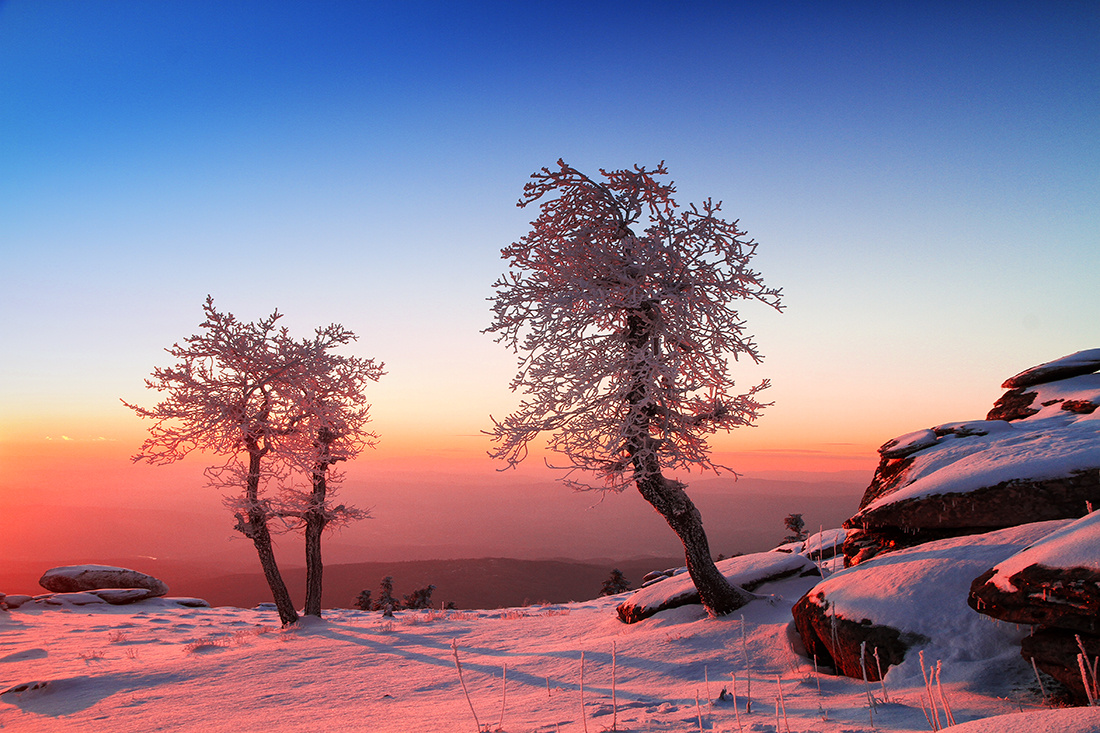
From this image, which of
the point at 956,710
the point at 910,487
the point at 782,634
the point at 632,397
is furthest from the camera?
the point at 632,397

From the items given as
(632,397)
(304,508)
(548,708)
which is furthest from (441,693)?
(304,508)

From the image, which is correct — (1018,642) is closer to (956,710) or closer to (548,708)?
(956,710)

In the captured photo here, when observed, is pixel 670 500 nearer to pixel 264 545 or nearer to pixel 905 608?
pixel 905 608

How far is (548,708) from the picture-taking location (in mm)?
A: 5664

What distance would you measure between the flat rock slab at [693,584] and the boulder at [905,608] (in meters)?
3.40

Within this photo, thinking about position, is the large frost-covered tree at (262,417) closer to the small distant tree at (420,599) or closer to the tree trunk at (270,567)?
the tree trunk at (270,567)

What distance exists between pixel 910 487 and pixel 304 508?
47.4ft

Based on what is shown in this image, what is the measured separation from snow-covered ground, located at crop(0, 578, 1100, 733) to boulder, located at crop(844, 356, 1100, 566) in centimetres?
230

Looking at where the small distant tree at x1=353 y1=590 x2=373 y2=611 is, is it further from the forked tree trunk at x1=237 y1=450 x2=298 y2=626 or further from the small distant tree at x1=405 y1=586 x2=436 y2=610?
the forked tree trunk at x1=237 y1=450 x2=298 y2=626

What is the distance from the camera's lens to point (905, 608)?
236 inches

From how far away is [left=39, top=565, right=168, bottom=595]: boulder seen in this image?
22781 millimetres

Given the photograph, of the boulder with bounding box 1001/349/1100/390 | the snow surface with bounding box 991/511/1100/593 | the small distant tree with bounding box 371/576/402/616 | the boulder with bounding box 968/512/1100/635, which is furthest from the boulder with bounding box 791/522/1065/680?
the small distant tree with bounding box 371/576/402/616

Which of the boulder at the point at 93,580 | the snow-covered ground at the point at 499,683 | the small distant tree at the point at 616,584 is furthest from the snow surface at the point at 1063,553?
the boulder at the point at 93,580

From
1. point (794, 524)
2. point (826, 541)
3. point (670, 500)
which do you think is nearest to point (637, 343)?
point (670, 500)
